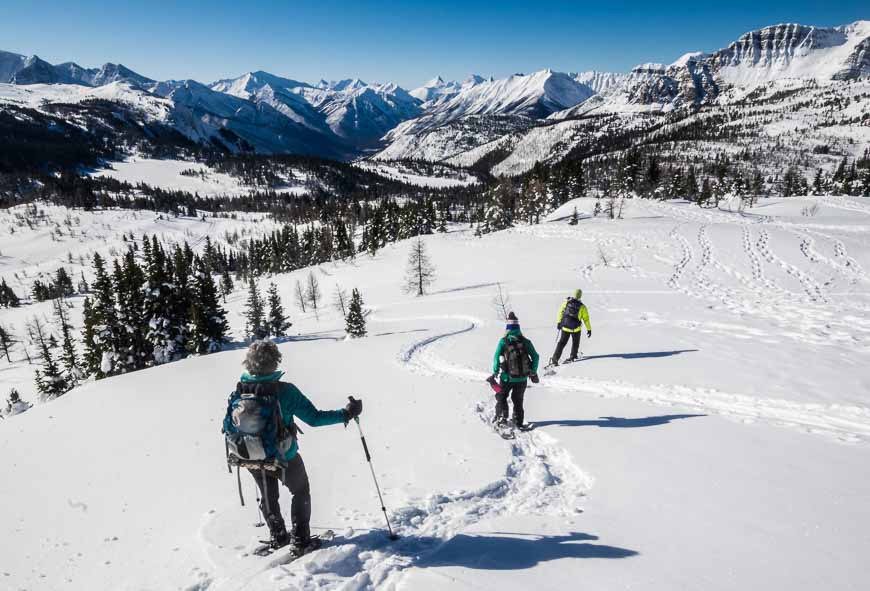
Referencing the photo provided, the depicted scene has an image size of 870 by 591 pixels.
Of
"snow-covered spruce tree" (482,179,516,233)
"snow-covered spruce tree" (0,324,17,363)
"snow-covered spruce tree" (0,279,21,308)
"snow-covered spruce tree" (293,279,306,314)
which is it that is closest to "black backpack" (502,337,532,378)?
"snow-covered spruce tree" (293,279,306,314)

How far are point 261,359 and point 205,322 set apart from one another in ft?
125

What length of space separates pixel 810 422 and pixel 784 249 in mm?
45037

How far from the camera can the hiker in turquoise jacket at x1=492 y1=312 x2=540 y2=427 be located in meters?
8.92

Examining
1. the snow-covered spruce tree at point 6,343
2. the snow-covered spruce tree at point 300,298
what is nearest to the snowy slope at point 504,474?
the snow-covered spruce tree at point 300,298

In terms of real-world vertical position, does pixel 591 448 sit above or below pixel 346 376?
above

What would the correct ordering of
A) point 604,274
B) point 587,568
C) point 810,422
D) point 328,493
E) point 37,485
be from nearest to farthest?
point 587,568 → point 328,493 → point 37,485 → point 810,422 → point 604,274

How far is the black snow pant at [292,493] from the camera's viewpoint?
4.82 m

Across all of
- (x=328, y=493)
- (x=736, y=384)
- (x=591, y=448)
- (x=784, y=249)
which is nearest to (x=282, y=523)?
(x=328, y=493)

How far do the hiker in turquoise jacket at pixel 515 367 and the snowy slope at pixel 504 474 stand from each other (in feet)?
2.38

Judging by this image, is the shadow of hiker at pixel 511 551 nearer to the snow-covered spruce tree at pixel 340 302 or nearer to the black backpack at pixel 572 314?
the black backpack at pixel 572 314

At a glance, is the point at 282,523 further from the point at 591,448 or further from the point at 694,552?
the point at 591,448

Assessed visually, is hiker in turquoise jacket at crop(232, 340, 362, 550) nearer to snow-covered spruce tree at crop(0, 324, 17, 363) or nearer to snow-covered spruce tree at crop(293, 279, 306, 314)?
snow-covered spruce tree at crop(293, 279, 306, 314)

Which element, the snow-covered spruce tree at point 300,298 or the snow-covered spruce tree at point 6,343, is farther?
the snow-covered spruce tree at point 6,343

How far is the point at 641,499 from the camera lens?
5988 millimetres
